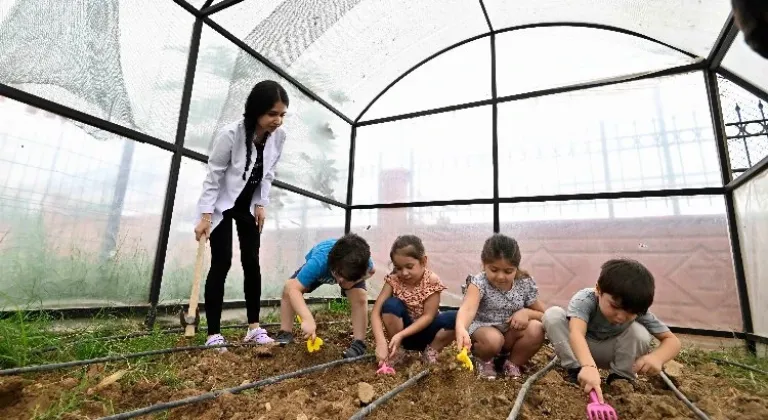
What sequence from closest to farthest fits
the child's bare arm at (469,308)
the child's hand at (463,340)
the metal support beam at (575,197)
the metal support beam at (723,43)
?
the child's hand at (463,340) → the child's bare arm at (469,308) → the metal support beam at (723,43) → the metal support beam at (575,197)

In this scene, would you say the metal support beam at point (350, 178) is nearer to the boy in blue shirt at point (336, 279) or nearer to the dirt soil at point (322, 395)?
the boy in blue shirt at point (336, 279)

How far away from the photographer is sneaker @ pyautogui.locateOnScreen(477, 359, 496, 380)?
1809 mm

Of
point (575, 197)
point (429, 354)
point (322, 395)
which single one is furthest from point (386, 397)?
point (575, 197)

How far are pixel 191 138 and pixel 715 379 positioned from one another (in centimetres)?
372

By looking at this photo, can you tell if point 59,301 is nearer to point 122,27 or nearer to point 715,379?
point 122,27

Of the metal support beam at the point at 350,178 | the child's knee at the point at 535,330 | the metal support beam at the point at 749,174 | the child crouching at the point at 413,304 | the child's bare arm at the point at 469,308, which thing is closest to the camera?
the child's bare arm at the point at 469,308

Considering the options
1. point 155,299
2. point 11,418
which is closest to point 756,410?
point 11,418

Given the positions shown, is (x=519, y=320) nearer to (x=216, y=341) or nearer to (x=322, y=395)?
(x=322, y=395)

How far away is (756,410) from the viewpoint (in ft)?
4.54

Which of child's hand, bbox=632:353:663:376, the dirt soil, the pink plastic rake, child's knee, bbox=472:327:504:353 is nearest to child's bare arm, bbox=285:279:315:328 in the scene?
the dirt soil

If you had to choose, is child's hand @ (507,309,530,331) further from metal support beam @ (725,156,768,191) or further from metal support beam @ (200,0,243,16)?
metal support beam @ (200,0,243,16)

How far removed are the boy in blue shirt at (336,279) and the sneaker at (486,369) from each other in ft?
1.96

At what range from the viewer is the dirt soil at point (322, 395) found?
122 centimetres

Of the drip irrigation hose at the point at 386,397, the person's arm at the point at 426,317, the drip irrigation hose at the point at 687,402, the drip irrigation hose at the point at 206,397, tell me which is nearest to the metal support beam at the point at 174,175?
the drip irrigation hose at the point at 206,397
